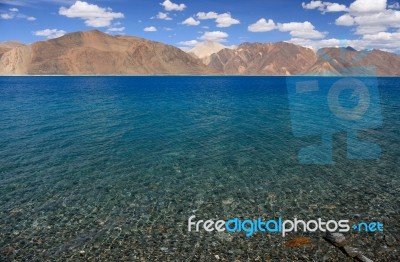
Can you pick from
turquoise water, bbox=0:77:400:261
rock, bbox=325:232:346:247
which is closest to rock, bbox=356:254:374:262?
turquoise water, bbox=0:77:400:261

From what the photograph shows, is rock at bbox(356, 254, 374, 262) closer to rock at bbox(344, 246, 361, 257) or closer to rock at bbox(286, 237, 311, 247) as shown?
rock at bbox(344, 246, 361, 257)

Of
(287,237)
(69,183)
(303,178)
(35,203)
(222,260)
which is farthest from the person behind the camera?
(303,178)

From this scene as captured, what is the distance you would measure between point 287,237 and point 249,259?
2.38 meters

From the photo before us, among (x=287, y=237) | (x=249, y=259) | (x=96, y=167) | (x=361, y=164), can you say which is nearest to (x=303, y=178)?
(x=361, y=164)

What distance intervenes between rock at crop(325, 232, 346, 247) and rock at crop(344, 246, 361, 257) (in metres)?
0.34

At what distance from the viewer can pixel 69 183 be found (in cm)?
1906

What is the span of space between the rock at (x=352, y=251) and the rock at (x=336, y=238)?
1.11 ft

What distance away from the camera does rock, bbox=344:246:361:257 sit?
12.0 m

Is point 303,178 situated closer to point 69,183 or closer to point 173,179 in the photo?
point 173,179

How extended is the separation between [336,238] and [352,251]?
3.23ft

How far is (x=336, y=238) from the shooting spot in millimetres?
13164

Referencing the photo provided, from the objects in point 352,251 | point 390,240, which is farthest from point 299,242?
point 390,240

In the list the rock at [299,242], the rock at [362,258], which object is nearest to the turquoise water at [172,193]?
the rock at [299,242]

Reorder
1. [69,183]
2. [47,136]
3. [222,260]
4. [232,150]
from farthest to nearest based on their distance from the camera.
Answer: [47,136]
[232,150]
[69,183]
[222,260]
